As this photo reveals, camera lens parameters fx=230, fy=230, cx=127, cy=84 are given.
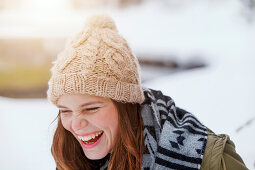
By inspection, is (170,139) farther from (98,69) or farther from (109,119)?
(98,69)

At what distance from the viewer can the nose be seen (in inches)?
37.2

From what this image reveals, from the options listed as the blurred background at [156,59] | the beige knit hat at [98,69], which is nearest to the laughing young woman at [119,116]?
the beige knit hat at [98,69]

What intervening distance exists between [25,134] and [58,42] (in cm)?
79

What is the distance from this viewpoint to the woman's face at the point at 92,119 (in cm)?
94

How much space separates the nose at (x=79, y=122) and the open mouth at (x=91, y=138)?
0.23 ft

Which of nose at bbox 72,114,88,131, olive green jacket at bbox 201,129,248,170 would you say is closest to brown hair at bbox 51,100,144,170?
nose at bbox 72,114,88,131

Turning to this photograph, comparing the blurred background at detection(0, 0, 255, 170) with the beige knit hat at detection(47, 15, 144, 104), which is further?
the blurred background at detection(0, 0, 255, 170)

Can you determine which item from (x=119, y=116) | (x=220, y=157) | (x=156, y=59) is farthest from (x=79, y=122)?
(x=156, y=59)

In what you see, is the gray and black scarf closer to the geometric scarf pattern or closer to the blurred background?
the geometric scarf pattern

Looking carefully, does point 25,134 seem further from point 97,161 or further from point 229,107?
point 229,107

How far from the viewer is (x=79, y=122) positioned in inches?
37.3

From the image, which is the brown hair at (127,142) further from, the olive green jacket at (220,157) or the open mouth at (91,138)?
the olive green jacket at (220,157)

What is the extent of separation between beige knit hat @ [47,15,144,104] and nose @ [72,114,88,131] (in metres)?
0.11

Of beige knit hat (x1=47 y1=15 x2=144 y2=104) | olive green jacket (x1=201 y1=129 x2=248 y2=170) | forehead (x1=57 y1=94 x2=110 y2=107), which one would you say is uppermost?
beige knit hat (x1=47 y1=15 x2=144 y2=104)
